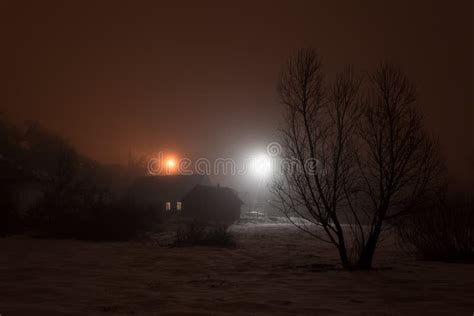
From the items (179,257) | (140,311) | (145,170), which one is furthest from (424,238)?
(145,170)

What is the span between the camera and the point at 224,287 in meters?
7.83

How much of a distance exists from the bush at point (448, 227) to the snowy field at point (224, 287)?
1101 millimetres

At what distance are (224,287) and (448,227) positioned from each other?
8252mm

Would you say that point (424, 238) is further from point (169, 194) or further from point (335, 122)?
point (169, 194)

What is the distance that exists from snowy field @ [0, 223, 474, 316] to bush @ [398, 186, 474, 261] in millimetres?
1101

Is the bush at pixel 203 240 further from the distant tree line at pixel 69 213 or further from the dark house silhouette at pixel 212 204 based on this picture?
the dark house silhouette at pixel 212 204

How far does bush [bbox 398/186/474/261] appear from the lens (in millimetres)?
12383

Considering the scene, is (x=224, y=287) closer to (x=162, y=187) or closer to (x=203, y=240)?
(x=203, y=240)

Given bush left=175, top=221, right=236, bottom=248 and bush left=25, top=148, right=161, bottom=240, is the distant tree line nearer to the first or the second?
bush left=25, top=148, right=161, bottom=240

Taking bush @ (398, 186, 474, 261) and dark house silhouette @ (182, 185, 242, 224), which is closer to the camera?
bush @ (398, 186, 474, 261)

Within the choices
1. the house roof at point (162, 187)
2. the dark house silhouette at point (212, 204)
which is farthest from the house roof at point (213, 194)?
the house roof at point (162, 187)

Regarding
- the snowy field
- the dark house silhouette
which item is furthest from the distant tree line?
the dark house silhouette

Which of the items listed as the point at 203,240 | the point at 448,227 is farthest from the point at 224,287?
the point at 203,240

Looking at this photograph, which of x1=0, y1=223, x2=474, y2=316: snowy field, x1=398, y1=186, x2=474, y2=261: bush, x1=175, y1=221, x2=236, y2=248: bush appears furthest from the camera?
x1=175, y1=221, x2=236, y2=248: bush
